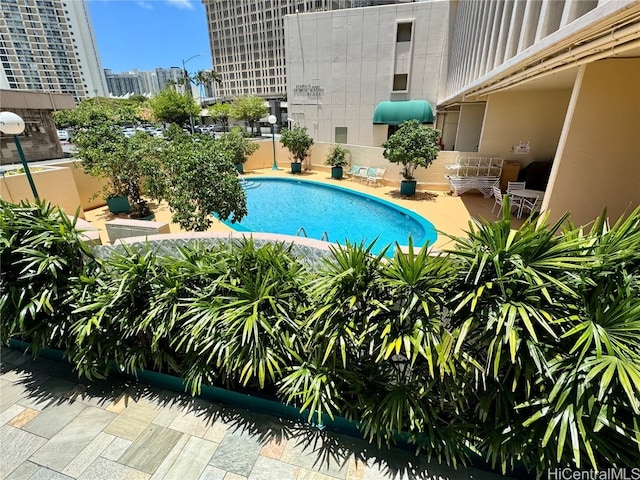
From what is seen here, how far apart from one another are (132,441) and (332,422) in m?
2.19

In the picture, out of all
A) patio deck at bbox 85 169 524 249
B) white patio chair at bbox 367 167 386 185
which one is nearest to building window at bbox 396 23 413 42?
white patio chair at bbox 367 167 386 185

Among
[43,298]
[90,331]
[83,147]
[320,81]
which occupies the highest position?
[320,81]

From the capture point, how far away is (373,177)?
51.8ft

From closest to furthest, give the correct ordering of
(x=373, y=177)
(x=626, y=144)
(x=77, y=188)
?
(x=626, y=144), (x=77, y=188), (x=373, y=177)

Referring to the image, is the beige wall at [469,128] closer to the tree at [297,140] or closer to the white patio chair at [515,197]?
the white patio chair at [515,197]

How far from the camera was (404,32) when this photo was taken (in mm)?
20078

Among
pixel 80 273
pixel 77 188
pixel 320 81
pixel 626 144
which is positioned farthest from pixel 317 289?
pixel 320 81

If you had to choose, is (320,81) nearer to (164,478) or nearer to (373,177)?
(373,177)

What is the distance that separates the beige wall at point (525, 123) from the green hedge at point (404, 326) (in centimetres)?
1138

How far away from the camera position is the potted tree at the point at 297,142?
18141 millimetres

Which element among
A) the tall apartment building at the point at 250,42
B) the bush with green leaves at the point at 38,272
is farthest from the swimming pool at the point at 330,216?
the tall apartment building at the point at 250,42

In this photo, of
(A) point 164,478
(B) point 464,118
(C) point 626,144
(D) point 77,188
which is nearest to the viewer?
(A) point 164,478

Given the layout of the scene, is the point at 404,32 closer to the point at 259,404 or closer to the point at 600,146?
the point at 600,146

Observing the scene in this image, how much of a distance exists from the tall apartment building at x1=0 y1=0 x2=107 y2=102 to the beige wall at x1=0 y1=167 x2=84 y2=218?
351 feet
